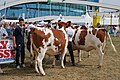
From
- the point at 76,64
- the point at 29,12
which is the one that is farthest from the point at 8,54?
the point at 29,12

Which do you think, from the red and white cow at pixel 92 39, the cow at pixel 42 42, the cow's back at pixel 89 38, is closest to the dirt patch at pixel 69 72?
the cow at pixel 42 42

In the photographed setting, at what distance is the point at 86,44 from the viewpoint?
11.3 m

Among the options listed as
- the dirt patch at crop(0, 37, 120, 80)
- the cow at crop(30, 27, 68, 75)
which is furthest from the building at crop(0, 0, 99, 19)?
the cow at crop(30, 27, 68, 75)

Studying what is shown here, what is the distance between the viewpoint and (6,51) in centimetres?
970

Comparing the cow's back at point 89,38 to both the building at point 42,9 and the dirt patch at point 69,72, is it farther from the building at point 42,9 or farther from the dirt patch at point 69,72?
the building at point 42,9

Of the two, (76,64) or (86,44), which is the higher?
(86,44)

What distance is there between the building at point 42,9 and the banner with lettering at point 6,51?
267 ft

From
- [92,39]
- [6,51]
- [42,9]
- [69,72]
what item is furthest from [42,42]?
[42,9]

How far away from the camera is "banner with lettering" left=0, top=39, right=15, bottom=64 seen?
9.60 meters

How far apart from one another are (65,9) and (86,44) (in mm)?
90910

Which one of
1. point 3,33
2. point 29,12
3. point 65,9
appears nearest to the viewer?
point 3,33

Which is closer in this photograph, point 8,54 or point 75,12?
point 8,54

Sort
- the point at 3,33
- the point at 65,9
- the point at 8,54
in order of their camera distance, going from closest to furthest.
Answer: the point at 8,54, the point at 3,33, the point at 65,9

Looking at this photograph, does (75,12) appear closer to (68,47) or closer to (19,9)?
(19,9)
